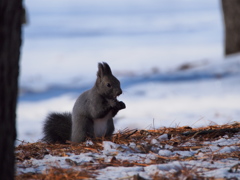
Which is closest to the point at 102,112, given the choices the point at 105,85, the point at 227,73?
the point at 105,85

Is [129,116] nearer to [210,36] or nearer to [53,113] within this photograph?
[53,113]

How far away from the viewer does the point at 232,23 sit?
995 centimetres

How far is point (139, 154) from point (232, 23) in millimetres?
7601

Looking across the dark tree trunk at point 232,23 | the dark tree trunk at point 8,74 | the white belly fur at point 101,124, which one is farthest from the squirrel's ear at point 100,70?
the dark tree trunk at point 232,23

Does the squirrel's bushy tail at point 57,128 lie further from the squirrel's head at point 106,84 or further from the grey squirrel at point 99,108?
the squirrel's head at point 106,84

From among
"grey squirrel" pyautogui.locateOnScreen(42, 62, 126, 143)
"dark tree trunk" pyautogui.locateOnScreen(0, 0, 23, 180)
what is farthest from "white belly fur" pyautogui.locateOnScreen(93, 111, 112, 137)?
"dark tree trunk" pyautogui.locateOnScreen(0, 0, 23, 180)

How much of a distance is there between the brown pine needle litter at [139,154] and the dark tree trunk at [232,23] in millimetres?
6716

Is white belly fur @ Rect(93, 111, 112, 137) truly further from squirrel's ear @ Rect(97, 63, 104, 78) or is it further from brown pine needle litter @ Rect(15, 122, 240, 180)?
squirrel's ear @ Rect(97, 63, 104, 78)

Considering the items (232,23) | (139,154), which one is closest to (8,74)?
(139,154)

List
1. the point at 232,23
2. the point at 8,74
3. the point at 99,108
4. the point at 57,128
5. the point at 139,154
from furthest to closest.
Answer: the point at 232,23 → the point at 57,128 → the point at 99,108 → the point at 139,154 → the point at 8,74

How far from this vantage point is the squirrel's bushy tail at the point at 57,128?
394cm

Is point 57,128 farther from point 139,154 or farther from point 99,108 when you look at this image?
point 139,154

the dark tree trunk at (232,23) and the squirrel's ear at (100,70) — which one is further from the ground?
the dark tree trunk at (232,23)

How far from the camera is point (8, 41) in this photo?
81.4 inches
